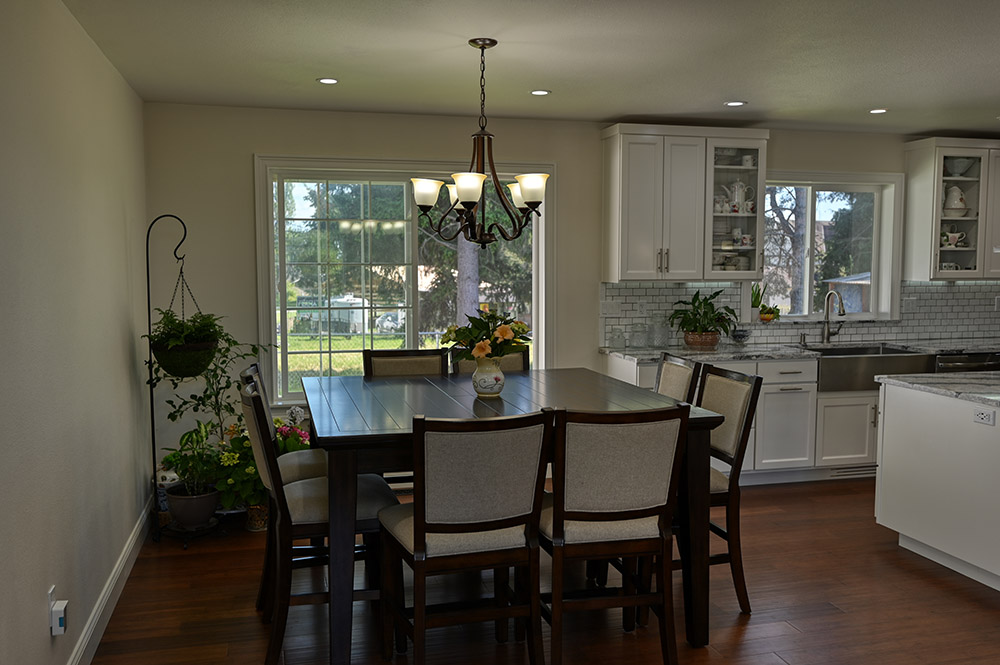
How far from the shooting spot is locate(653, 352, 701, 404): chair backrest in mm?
3867

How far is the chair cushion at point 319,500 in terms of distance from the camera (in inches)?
119

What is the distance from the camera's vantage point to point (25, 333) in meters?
Answer: 2.46

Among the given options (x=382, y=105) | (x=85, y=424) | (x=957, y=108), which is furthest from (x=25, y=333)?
(x=957, y=108)

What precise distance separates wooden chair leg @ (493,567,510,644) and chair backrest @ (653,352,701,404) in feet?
4.28

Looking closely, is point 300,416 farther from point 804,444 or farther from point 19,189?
point 804,444

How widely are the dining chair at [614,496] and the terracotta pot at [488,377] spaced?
2.55ft

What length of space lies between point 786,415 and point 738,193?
1544 millimetres

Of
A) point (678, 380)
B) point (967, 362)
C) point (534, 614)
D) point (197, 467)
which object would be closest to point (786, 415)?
point (967, 362)

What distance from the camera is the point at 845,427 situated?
556cm

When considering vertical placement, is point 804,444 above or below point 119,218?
below

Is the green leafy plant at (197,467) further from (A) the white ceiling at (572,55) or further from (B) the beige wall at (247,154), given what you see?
(A) the white ceiling at (572,55)

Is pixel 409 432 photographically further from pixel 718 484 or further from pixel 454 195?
pixel 718 484

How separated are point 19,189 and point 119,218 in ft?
5.51

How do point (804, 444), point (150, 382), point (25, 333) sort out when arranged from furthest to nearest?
1. point (804, 444)
2. point (150, 382)
3. point (25, 333)
